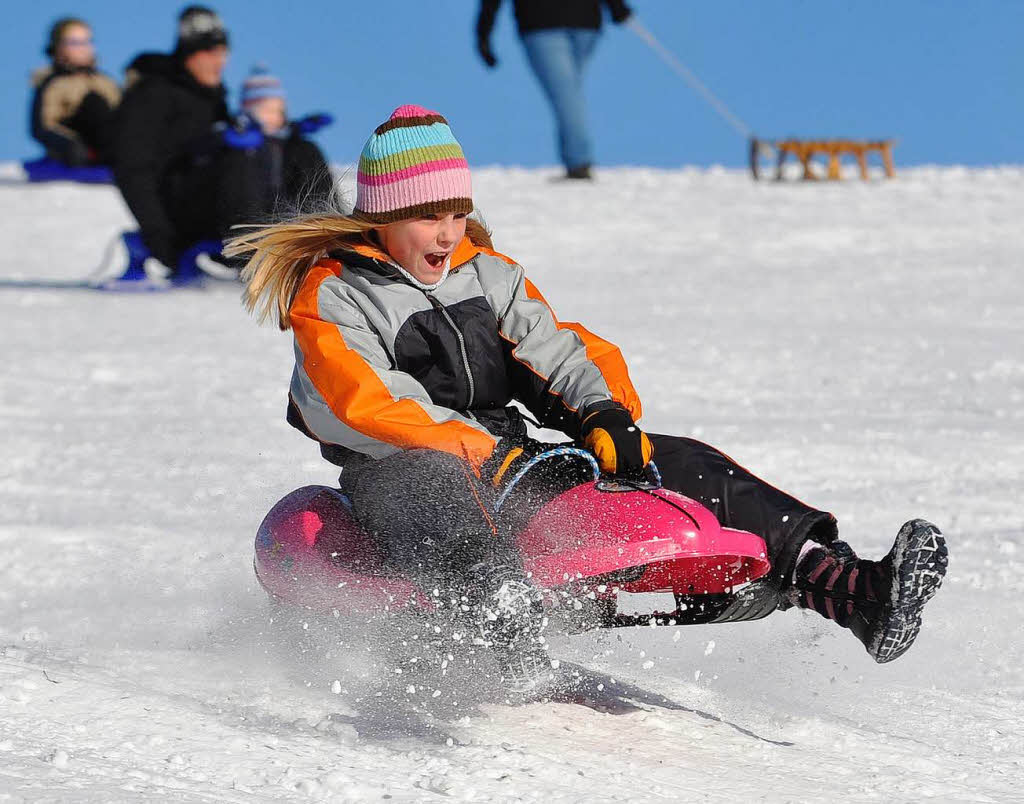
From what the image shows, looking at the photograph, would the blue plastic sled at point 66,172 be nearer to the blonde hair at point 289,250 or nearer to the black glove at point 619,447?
the blonde hair at point 289,250

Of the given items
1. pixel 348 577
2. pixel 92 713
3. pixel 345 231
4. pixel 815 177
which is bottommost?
pixel 92 713

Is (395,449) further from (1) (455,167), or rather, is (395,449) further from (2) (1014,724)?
(2) (1014,724)

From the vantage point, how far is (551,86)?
10.9 meters

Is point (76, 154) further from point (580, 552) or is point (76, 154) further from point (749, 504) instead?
point (580, 552)

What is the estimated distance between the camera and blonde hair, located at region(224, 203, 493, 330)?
2955mm

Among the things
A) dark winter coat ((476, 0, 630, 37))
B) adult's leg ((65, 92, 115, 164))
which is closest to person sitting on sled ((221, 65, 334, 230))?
dark winter coat ((476, 0, 630, 37))

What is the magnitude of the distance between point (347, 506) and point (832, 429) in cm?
267

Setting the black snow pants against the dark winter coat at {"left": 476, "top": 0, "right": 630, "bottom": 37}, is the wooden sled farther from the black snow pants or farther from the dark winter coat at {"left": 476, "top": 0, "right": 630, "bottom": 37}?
the black snow pants

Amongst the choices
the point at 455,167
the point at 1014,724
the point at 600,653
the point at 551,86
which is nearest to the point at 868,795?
the point at 1014,724

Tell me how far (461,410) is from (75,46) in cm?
1131

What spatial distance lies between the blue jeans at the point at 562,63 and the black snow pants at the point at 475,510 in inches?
327

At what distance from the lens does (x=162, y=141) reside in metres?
8.74

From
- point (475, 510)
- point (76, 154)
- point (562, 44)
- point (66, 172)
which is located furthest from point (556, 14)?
point (475, 510)

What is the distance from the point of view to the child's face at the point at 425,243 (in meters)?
2.91
